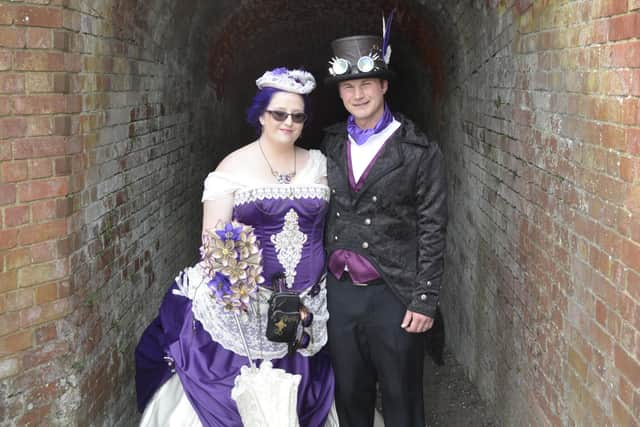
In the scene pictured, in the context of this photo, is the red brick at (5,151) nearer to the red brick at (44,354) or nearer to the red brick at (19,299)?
the red brick at (19,299)

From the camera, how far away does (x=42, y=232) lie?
12.0 ft

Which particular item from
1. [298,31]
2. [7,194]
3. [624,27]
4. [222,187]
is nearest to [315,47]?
[298,31]

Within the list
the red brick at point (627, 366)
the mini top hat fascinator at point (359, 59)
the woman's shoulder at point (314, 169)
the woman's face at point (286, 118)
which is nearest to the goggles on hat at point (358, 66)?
the mini top hat fascinator at point (359, 59)

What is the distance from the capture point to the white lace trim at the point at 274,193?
370 cm

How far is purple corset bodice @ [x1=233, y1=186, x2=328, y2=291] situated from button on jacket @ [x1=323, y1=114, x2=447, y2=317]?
0.54 feet

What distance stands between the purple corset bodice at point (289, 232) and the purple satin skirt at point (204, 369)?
0.46 meters

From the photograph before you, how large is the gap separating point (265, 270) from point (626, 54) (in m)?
1.96

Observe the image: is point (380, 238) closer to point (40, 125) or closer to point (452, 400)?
point (40, 125)

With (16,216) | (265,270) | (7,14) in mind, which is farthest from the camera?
(265,270)

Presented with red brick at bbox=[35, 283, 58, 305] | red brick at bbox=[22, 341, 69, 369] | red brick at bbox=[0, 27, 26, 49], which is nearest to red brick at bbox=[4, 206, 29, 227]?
red brick at bbox=[35, 283, 58, 305]

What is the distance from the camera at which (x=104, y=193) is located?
4324 millimetres

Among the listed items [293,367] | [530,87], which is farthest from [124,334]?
[530,87]

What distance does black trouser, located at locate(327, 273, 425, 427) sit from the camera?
3682mm

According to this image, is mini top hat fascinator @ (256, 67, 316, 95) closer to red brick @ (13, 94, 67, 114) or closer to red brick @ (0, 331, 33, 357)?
red brick @ (13, 94, 67, 114)
